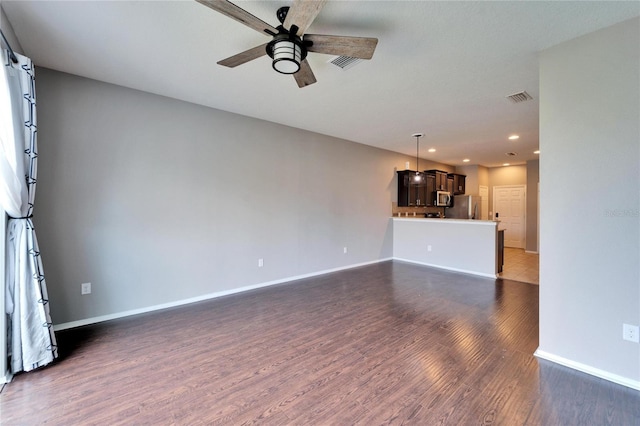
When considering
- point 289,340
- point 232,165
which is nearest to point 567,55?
point 289,340

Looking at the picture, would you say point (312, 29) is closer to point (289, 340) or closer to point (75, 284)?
point (289, 340)

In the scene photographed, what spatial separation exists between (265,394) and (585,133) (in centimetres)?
319

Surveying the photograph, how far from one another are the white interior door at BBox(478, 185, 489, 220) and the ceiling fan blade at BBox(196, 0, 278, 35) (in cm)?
858

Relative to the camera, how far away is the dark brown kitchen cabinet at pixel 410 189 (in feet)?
22.1

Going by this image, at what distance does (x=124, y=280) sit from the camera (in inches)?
125

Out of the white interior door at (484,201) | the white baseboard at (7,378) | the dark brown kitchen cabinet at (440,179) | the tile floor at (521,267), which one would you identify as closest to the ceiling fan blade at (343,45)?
the white baseboard at (7,378)

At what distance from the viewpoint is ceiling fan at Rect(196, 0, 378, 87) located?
1532mm

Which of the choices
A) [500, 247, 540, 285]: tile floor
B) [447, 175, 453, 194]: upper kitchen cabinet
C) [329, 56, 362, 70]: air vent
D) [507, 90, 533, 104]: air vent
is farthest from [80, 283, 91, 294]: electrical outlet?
[447, 175, 453, 194]: upper kitchen cabinet

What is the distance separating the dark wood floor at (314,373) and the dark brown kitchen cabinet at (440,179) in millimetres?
4468

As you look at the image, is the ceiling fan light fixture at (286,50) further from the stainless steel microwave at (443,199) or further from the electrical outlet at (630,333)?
the stainless steel microwave at (443,199)

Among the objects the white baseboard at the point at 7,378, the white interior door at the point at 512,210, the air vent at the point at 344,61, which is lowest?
the white baseboard at the point at 7,378

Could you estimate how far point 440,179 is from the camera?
7570 mm

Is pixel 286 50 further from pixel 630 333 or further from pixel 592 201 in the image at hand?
pixel 630 333

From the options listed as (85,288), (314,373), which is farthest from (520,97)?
(85,288)
